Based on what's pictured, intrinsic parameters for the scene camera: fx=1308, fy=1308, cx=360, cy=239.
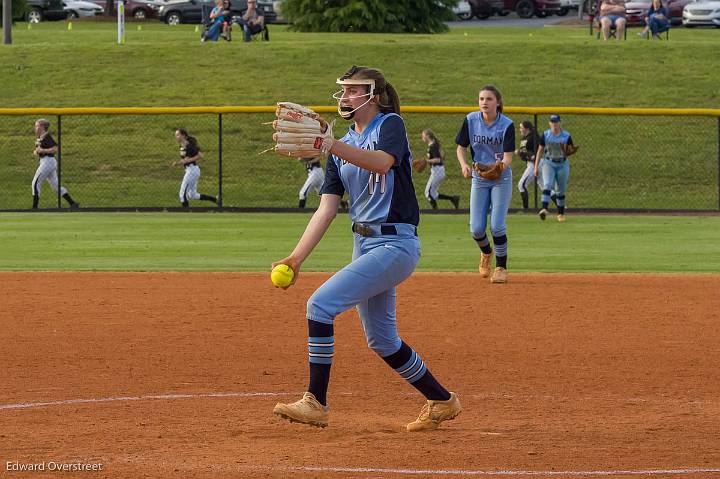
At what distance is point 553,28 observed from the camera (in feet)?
163

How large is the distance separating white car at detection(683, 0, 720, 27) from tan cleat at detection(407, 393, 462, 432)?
141 ft

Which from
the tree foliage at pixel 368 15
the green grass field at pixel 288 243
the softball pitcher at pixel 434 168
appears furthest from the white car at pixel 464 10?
the green grass field at pixel 288 243

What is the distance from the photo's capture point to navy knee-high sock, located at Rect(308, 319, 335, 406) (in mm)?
7250

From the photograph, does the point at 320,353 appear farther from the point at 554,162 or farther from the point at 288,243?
the point at 554,162

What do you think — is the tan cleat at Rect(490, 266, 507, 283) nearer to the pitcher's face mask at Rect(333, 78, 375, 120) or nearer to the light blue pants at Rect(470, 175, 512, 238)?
the light blue pants at Rect(470, 175, 512, 238)

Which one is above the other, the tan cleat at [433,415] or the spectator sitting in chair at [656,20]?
the spectator sitting in chair at [656,20]

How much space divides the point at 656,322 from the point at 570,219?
39.7 ft

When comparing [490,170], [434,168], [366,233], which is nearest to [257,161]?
[434,168]

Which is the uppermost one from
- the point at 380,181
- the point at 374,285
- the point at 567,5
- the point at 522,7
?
the point at 567,5

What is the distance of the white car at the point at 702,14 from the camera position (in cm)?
4806

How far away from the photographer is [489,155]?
1412cm

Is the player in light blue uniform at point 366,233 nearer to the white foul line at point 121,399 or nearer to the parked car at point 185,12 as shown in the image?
the white foul line at point 121,399

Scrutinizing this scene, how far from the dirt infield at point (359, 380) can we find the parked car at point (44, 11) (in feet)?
141

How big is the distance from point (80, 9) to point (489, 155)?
4682 centimetres
